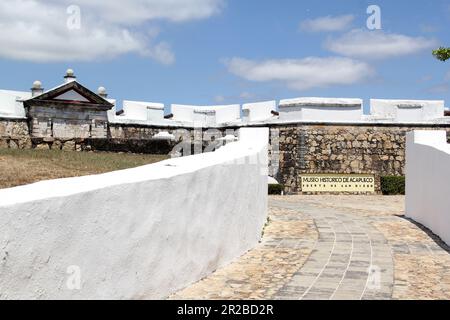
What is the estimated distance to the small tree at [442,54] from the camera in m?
18.1

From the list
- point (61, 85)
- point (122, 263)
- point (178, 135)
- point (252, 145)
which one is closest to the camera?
point (122, 263)

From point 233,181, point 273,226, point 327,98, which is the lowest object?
point 273,226

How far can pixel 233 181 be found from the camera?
696 centimetres

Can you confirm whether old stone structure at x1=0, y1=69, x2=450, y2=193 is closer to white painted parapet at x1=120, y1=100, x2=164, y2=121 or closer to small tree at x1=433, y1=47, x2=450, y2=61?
white painted parapet at x1=120, y1=100, x2=164, y2=121

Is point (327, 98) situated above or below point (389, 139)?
above

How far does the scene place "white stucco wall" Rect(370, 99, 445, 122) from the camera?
20906 millimetres

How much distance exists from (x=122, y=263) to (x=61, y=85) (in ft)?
67.6

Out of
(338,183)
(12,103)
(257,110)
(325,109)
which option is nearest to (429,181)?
(338,183)

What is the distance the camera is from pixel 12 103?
23.3 m

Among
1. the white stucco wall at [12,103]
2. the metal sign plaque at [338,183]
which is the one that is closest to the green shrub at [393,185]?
the metal sign plaque at [338,183]

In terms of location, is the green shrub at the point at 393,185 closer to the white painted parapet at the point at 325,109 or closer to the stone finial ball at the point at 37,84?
the white painted parapet at the point at 325,109

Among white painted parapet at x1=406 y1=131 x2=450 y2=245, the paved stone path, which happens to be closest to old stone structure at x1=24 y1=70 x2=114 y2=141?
the paved stone path
